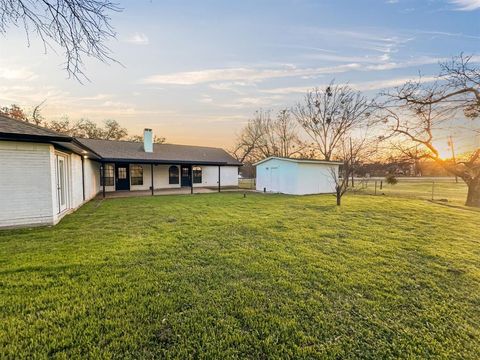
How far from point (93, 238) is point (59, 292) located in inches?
102

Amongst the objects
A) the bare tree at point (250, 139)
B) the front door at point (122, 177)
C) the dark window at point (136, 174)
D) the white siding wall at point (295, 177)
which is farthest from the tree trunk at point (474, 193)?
the bare tree at point (250, 139)

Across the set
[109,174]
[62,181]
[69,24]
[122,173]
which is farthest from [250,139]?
[69,24]

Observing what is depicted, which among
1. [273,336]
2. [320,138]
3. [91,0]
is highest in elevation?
[320,138]

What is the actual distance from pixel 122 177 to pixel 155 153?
3.17 meters

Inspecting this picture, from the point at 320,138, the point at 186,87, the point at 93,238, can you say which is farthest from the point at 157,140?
the point at 93,238

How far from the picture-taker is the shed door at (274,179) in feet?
59.1

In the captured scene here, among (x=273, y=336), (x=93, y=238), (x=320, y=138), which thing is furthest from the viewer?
(x=320, y=138)

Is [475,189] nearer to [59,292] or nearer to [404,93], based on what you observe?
[404,93]

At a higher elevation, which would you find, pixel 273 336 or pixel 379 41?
pixel 379 41

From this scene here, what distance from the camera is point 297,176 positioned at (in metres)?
16.4

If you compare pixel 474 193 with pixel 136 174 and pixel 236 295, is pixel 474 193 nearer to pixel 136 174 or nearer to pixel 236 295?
pixel 236 295

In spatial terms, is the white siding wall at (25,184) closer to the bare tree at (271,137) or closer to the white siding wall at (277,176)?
the white siding wall at (277,176)

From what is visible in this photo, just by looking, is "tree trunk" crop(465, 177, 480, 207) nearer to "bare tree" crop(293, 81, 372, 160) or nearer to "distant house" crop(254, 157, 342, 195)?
"distant house" crop(254, 157, 342, 195)

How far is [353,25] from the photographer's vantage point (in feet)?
27.6
